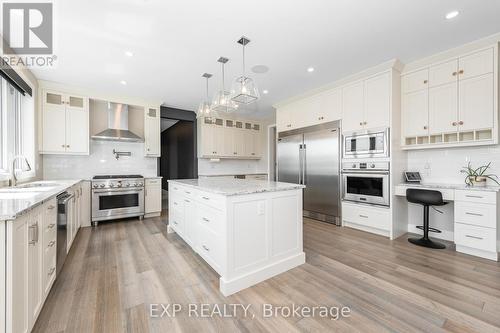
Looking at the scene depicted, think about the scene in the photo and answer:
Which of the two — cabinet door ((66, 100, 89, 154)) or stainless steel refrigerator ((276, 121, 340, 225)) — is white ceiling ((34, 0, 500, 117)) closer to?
cabinet door ((66, 100, 89, 154))

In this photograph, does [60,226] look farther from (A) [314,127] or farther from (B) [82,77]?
(A) [314,127]

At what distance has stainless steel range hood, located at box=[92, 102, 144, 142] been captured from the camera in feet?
14.0

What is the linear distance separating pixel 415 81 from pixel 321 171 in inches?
77.6

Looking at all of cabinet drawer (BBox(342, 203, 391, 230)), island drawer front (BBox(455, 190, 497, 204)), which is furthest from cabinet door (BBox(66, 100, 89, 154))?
island drawer front (BBox(455, 190, 497, 204))

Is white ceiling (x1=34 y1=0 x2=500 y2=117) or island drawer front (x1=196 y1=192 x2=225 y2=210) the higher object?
white ceiling (x1=34 y1=0 x2=500 y2=117)

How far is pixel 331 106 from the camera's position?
3.96 metres

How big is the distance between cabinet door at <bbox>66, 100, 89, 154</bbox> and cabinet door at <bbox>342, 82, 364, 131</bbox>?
4780 millimetres

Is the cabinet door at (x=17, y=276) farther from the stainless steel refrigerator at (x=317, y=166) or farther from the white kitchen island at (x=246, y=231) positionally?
the stainless steel refrigerator at (x=317, y=166)

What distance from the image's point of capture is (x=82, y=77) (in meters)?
3.53

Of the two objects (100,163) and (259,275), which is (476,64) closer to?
(259,275)

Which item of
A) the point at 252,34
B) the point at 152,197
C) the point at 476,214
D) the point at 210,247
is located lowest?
the point at 210,247

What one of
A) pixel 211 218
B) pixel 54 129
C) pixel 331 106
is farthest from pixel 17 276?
pixel 331 106

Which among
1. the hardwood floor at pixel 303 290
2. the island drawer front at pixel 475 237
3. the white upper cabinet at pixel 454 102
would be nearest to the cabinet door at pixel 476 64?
the white upper cabinet at pixel 454 102

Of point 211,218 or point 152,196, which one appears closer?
point 211,218
